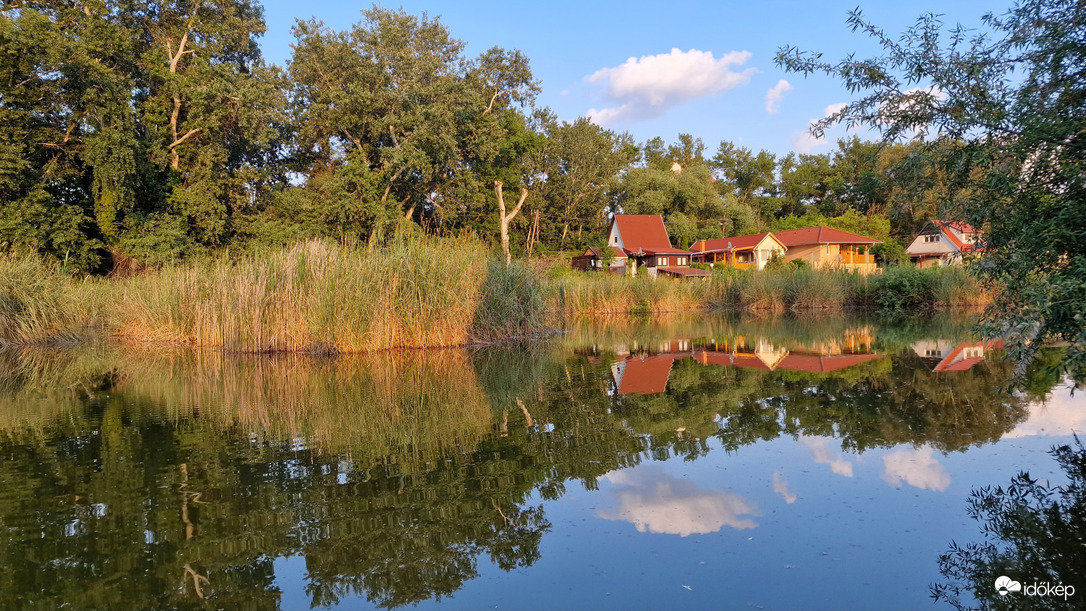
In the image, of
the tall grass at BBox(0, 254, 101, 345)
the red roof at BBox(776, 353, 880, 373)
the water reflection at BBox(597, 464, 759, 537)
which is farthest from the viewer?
the tall grass at BBox(0, 254, 101, 345)

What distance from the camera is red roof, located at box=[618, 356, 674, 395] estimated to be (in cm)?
882

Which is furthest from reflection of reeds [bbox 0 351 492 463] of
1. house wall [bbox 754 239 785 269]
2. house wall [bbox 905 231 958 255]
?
house wall [bbox 905 231 958 255]

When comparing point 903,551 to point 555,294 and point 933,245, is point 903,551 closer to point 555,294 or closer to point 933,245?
point 555,294

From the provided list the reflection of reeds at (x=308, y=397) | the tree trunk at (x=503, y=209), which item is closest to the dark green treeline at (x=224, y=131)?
the tree trunk at (x=503, y=209)

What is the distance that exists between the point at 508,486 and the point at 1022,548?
118 inches

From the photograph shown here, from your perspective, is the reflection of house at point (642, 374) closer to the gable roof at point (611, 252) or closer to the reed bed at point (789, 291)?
the reed bed at point (789, 291)

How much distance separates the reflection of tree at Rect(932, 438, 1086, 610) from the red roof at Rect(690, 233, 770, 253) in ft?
151

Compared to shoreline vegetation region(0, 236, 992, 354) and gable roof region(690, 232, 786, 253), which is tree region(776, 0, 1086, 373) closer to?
shoreline vegetation region(0, 236, 992, 354)

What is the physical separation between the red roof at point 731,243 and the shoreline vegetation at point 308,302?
3232 centimetres

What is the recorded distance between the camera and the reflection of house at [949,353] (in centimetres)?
1027

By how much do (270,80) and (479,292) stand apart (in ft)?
79.1

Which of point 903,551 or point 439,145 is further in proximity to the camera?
point 439,145

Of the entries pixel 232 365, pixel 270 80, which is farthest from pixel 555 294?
pixel 270 80

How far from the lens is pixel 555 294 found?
19672mm
